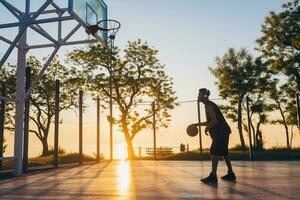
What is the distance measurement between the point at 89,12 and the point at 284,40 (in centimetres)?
2181

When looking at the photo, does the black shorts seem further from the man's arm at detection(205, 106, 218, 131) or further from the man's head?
the man's head

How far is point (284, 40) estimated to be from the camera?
91.2 feet

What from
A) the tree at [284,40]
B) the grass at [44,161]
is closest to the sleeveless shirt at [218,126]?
the grass at [44,161]

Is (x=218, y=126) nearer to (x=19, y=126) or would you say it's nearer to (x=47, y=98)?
(x=19, y=126)

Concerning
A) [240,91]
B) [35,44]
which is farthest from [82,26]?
[240,91]

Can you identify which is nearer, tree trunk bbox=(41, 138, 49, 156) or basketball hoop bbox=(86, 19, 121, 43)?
basketball hoop bbox=(86, 19, 121, 43)

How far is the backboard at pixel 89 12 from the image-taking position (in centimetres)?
886

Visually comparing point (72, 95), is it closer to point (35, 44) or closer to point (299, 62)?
point (299, 62)

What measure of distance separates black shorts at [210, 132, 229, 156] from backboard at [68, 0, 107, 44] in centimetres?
473

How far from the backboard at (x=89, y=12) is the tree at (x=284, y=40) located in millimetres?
19343

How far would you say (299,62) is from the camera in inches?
1048

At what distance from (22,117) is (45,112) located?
2215 centimetres

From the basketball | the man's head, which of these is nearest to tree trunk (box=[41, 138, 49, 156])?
the basketball

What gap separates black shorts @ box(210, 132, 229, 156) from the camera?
21.7 ft
